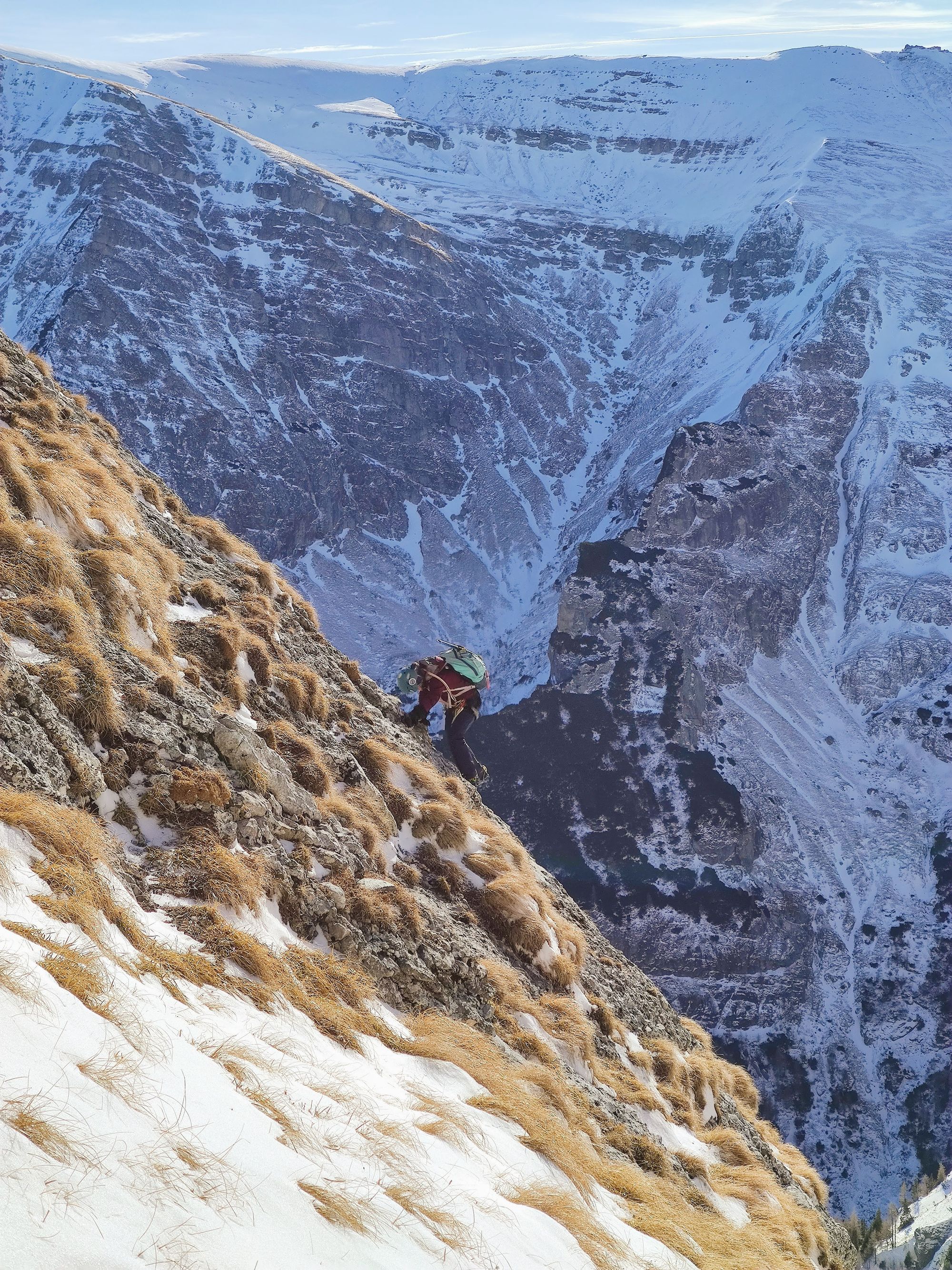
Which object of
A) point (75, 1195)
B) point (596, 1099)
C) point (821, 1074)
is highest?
point (75, 1195)

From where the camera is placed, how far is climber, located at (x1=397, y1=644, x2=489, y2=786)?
17250 mm

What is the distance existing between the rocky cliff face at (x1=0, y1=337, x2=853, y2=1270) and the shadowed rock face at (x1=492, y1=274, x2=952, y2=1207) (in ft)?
303

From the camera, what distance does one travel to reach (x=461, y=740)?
59.4 ft

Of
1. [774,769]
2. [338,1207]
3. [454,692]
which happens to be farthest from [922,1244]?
[774,769]

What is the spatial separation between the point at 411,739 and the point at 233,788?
20.4 feet

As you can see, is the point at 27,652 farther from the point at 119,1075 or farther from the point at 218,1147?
the point at 218,1147

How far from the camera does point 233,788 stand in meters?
10.9

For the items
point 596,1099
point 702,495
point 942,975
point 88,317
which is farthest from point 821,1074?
point 88,317

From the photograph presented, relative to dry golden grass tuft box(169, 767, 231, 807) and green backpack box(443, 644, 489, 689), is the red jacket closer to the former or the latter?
green backpack box(443, 644, 489, 689)

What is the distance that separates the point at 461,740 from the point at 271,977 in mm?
9309

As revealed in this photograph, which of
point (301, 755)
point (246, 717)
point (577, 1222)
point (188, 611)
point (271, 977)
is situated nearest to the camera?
point (577, 1222)

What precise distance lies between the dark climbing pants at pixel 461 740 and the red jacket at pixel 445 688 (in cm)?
30

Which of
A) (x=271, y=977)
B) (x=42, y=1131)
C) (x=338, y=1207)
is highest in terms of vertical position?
(x=42, y=1131)

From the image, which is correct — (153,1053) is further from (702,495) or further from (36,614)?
(702,495)
